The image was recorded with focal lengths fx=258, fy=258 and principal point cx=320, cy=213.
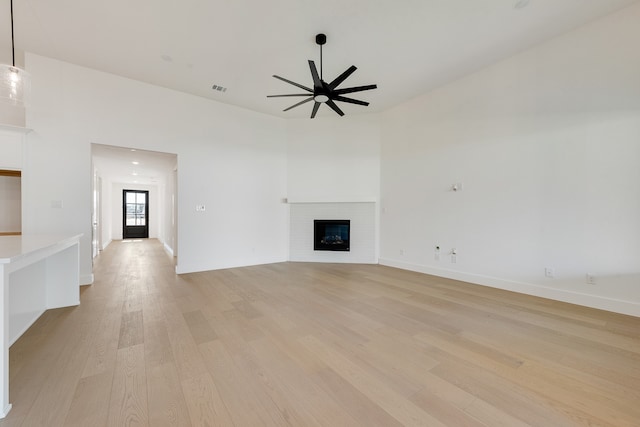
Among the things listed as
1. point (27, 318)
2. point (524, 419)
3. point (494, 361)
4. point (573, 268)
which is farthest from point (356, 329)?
point (27, 318)

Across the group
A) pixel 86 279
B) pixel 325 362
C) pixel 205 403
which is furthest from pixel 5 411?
pixel 86 279

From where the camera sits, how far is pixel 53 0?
2.79m

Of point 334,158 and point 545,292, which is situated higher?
point 334,158

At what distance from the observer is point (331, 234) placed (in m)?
6.16

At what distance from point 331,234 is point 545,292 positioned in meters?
3.89

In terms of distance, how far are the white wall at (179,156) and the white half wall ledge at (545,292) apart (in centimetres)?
356

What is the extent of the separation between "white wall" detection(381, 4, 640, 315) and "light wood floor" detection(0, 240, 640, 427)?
0.63 metres

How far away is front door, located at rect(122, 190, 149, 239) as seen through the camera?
36.7ft

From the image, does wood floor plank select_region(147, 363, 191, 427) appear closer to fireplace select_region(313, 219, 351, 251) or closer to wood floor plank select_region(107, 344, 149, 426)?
wood floor plank select_region(107, 344, 149, 426)

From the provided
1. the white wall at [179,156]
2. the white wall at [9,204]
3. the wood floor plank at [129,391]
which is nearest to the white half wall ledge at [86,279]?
the white wall at [179,156]

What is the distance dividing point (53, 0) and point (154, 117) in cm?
197

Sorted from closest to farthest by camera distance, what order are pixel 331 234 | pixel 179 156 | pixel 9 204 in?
pixel 9 204 → pixel 179 156 → pixel 331 234

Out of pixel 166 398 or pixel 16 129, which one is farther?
pixel 16 129

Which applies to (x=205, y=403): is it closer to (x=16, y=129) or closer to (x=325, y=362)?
(x=325, y=362)
